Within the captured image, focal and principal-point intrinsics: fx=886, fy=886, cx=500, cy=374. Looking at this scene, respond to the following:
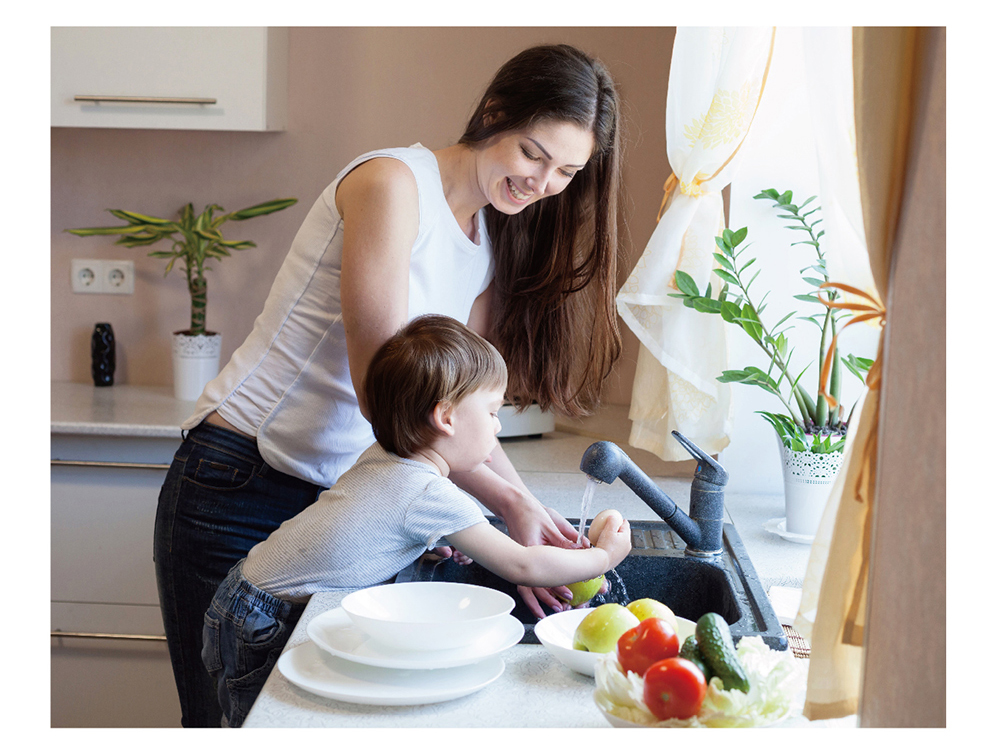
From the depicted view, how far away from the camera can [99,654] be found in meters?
2.10

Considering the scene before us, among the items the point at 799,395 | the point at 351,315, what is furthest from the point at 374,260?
the point at 799,395

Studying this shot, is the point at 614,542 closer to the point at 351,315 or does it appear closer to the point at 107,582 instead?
the point at 351,315

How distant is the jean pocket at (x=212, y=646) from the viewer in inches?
41.9

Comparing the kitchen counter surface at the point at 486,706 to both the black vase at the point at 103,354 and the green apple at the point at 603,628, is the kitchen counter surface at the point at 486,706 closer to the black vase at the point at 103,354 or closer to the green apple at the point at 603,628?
the green apple at the point at 603,628

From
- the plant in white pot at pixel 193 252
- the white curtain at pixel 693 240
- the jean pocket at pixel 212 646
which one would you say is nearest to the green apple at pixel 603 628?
the jean pocket at pixel 212 646

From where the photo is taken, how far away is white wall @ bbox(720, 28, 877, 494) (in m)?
1.63

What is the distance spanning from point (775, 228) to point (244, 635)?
46.8 inches

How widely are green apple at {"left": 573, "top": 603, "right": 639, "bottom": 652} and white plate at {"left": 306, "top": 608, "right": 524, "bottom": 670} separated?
0.20 ft

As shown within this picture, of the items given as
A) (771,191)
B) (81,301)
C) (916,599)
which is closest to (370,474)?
(916,599)

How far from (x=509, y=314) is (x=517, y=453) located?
0.65 m

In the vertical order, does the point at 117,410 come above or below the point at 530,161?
below

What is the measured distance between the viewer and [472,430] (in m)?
1.13

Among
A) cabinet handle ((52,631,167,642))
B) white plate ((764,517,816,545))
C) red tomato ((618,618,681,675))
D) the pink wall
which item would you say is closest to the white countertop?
the pink wall

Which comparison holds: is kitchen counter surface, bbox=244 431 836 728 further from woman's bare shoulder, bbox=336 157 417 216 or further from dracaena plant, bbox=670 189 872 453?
dracaena plant, bbox=670 189 872 453
